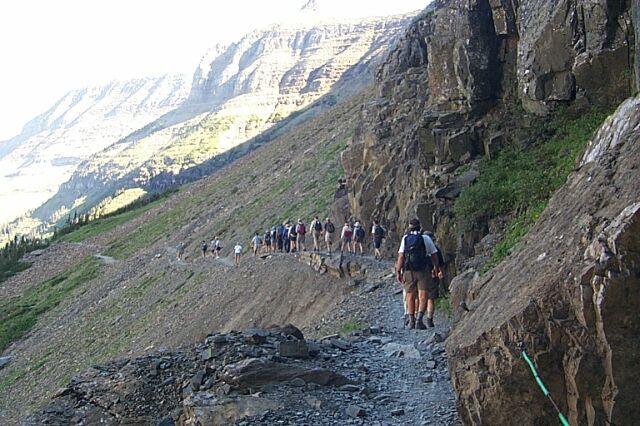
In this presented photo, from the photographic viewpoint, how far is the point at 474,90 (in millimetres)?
18234

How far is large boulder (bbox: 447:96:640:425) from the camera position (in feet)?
19.1

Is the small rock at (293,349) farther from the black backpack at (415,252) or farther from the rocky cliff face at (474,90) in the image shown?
the rocky cliff face at (474,90)

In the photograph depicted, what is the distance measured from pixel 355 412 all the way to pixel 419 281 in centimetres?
400

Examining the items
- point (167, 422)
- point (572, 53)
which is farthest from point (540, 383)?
point (572, 53)

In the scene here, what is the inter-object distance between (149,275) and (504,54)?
3360cm

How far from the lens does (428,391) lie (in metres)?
Answer: 9.28

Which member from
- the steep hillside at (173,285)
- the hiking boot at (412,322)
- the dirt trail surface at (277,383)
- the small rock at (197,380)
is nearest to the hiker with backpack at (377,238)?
the steep hillside at (173,285)

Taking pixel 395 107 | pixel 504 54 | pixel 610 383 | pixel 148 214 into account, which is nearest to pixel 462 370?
pixel 610 383

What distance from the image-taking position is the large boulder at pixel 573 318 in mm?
5812

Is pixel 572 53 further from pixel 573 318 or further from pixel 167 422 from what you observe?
pixel 167 422

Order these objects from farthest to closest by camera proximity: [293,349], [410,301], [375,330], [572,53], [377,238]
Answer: [377,238] < [572,53] < [375,330] < [410,301] < [293,349]

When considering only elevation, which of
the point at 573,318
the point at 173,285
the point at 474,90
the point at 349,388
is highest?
the point at 474,90

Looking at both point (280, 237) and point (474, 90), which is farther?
point (280, 237)

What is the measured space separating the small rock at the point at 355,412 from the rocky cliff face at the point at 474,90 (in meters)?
6.76
